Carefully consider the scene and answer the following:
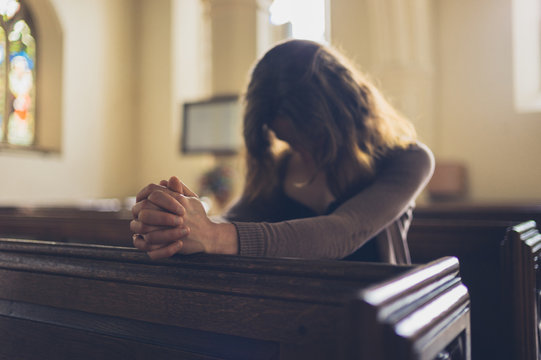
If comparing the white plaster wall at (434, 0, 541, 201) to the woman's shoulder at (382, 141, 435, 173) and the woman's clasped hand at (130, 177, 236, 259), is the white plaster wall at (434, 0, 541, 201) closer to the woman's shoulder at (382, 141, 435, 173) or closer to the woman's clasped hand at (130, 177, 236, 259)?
the woman's shoulder at (382, 141, 435, 173)

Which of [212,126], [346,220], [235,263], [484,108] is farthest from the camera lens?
[212,126]

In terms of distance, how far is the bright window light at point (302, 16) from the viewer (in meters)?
7.05

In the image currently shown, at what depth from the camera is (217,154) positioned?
19.9 ft

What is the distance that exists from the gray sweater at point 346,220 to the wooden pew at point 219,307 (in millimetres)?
187

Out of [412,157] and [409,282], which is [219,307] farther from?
[412,157]

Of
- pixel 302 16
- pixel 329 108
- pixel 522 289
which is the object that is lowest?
pixel 522 289

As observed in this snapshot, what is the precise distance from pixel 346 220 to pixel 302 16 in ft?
21.7

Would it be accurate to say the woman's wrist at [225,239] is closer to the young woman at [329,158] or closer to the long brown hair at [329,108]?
the young woman at [329,158]

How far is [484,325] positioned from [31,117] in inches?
255

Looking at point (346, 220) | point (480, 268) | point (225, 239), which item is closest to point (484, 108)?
point (480, 268)

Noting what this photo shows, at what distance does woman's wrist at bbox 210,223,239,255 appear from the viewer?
2.90 ft

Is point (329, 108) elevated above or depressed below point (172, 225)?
above

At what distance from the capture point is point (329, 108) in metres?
1.35

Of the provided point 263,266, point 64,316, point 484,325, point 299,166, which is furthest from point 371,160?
point 64,316
